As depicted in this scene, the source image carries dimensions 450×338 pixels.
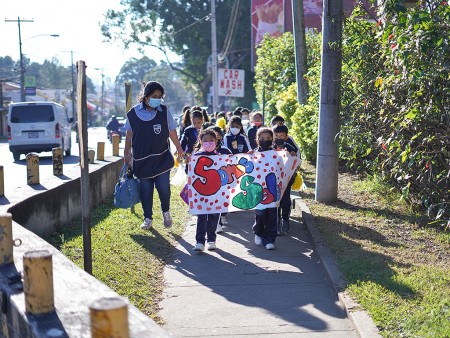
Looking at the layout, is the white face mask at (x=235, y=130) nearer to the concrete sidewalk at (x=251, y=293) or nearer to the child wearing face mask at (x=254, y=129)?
the concrete sidewalk at (x=251, y=293)

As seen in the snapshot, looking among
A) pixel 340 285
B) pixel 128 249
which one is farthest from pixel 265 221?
pixel 340 285

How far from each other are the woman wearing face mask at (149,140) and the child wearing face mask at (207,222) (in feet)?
2.11

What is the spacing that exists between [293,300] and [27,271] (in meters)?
3.23

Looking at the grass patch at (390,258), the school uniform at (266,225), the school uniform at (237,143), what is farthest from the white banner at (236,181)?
the school uniform at (237,143)

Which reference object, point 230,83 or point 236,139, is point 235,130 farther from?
point 230,83

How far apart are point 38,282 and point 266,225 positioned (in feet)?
17.3

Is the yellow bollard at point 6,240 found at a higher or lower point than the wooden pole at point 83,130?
lower

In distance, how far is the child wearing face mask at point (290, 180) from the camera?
9672 mm

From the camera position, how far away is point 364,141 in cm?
1011

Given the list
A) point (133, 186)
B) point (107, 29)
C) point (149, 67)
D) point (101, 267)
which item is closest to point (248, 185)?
point (133, 186)

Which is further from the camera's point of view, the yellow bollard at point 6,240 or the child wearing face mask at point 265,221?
the child wearing face mask at point 265,221

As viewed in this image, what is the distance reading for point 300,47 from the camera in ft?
50.2

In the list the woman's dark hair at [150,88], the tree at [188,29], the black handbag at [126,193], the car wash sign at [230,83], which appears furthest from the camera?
the tree at [188,29]

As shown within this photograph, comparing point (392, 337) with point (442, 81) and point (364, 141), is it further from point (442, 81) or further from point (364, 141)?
point (364, 141)
